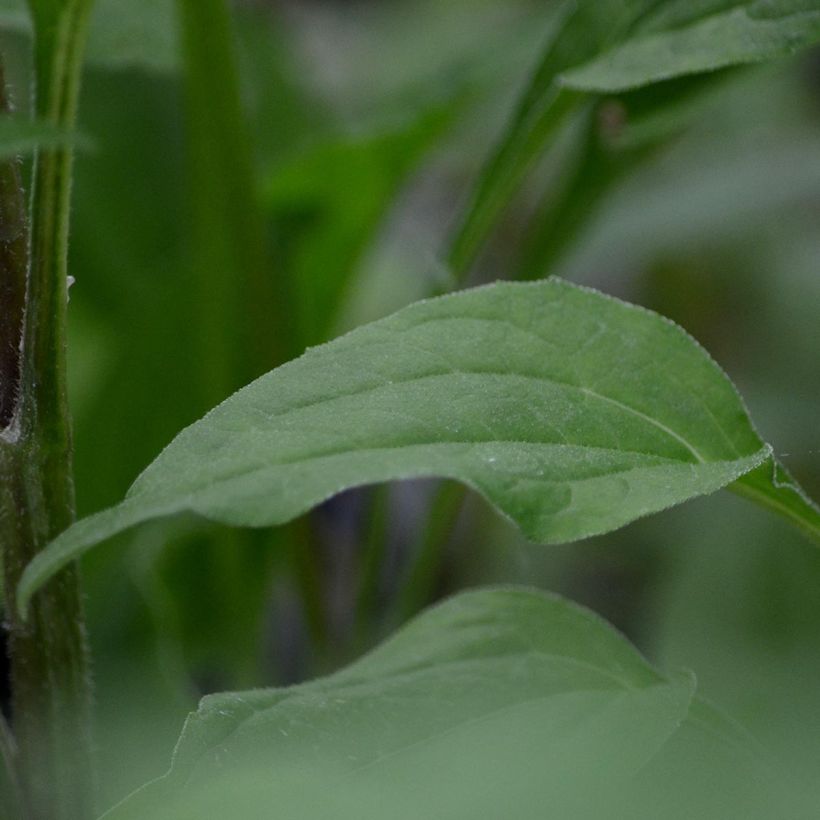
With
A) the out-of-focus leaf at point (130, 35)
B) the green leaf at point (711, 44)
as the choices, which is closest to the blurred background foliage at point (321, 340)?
the out-of-focus leaf at point (130, 35)

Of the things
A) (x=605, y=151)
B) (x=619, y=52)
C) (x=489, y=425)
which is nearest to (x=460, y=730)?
(x=489, y=425)

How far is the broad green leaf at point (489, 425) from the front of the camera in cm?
27

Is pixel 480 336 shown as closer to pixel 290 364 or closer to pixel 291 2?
pixel 290 364

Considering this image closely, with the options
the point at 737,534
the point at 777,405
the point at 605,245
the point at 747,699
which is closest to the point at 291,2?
the point at 605,245

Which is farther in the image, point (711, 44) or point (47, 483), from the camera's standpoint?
point (711, 44)

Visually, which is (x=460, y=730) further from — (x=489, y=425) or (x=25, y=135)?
(x=25, y=135)

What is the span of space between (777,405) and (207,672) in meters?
0.58

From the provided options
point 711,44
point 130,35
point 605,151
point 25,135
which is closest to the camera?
point 25,135

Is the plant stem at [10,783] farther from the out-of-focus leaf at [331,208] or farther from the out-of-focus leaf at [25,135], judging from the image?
the out-of-focus leaf at [331,208]

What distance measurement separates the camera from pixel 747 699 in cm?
64

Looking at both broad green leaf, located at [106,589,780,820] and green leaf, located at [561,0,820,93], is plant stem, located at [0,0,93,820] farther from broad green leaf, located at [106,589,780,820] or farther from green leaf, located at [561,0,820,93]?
green leaf, located at [561,0,820,93]

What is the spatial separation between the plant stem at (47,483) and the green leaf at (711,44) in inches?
8.9

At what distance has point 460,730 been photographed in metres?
0.34

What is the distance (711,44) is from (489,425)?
0.74 feet
